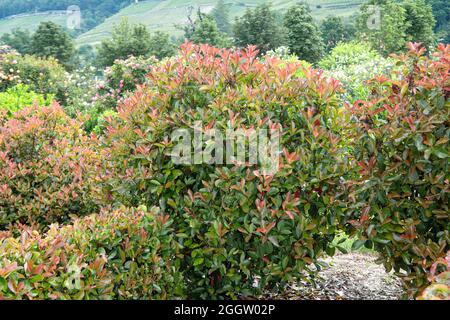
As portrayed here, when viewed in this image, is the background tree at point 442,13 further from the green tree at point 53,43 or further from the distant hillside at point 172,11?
the green tree at point 53,43

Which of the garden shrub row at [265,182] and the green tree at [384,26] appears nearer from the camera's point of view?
the garden shrub row at [265,182]

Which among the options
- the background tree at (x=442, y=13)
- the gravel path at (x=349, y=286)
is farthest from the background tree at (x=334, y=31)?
the gravel path at (x=349, y=286)

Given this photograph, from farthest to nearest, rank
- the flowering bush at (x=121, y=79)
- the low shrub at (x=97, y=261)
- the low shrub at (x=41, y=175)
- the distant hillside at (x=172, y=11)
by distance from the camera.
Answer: the distant hillside at (x=172, y=11) → the flowering bush at (x=121, y=79) → the low shrub at (x=41, y=175) → the low shrub at (x=97, y=261)

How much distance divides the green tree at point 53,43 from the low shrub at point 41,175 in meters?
24.0

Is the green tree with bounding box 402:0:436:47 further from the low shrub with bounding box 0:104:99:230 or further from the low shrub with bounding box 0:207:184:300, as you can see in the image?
the low shrub with bounding box 0:207:184:300

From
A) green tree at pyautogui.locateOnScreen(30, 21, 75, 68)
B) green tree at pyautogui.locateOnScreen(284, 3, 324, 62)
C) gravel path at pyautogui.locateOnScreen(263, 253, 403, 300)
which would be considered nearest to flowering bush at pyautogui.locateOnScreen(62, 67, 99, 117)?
gravel path at pyautogui.locateOnScreen(263, 253, 403, 300)

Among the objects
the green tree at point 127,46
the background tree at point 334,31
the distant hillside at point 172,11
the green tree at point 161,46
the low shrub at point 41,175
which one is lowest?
the distant hillside at point 172,11

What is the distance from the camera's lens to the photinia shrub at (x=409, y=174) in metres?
2.54

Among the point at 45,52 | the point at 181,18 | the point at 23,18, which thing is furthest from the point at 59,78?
the point at 23,18

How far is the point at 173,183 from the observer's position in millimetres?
2877

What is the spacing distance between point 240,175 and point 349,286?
1517mm

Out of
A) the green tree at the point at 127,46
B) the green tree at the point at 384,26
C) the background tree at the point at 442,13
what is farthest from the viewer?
the background tree at the point at 442,13

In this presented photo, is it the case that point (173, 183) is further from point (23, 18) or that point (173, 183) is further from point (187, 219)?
point (23, 18)

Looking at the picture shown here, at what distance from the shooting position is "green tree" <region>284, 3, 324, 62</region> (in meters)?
27.2
